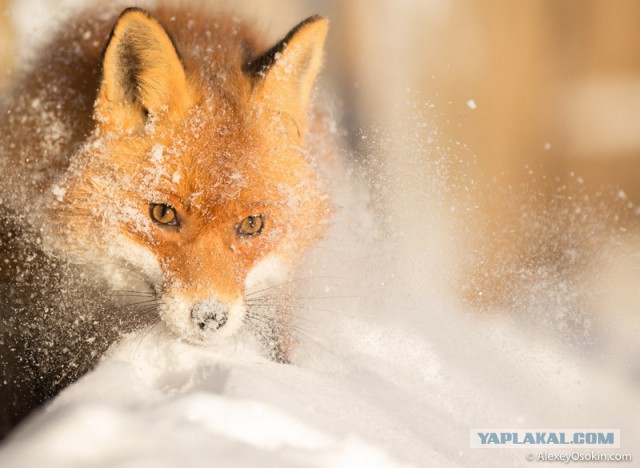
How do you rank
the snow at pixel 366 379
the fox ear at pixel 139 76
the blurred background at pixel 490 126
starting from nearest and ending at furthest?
the snow at pixel 366 379
the fox ear at pixel 139 76
the blurred background at pixel 490 126

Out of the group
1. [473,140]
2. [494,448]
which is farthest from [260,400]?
[473,140]

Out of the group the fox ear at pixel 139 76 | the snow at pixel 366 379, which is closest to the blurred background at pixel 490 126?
the snow at pixel 366 379

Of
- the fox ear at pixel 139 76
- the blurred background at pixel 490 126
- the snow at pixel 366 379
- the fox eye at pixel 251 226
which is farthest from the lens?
the blurred background at pixel 490 126

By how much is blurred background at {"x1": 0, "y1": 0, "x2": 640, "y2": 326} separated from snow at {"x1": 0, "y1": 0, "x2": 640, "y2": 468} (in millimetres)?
25

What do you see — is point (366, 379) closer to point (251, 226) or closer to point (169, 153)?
point (251, 226)

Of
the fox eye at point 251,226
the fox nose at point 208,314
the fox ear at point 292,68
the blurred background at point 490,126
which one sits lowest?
the fox nose at point 208,314

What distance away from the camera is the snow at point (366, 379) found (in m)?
0.89

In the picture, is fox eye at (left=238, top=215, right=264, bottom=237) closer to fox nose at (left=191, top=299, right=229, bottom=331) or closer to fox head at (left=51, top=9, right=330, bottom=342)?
fox head at (left=51, top=9, right=330, bottom=342)

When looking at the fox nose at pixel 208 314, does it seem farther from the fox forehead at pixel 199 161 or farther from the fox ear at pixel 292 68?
the fox ear at pixel 292 68

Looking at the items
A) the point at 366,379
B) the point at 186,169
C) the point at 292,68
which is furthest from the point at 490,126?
the point at 186,169

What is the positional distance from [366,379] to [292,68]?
0.64 meters

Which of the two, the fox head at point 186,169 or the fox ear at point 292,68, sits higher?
the fox ear at point 292,68

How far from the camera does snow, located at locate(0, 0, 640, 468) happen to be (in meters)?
0.89

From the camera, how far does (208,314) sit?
39.5 inches
